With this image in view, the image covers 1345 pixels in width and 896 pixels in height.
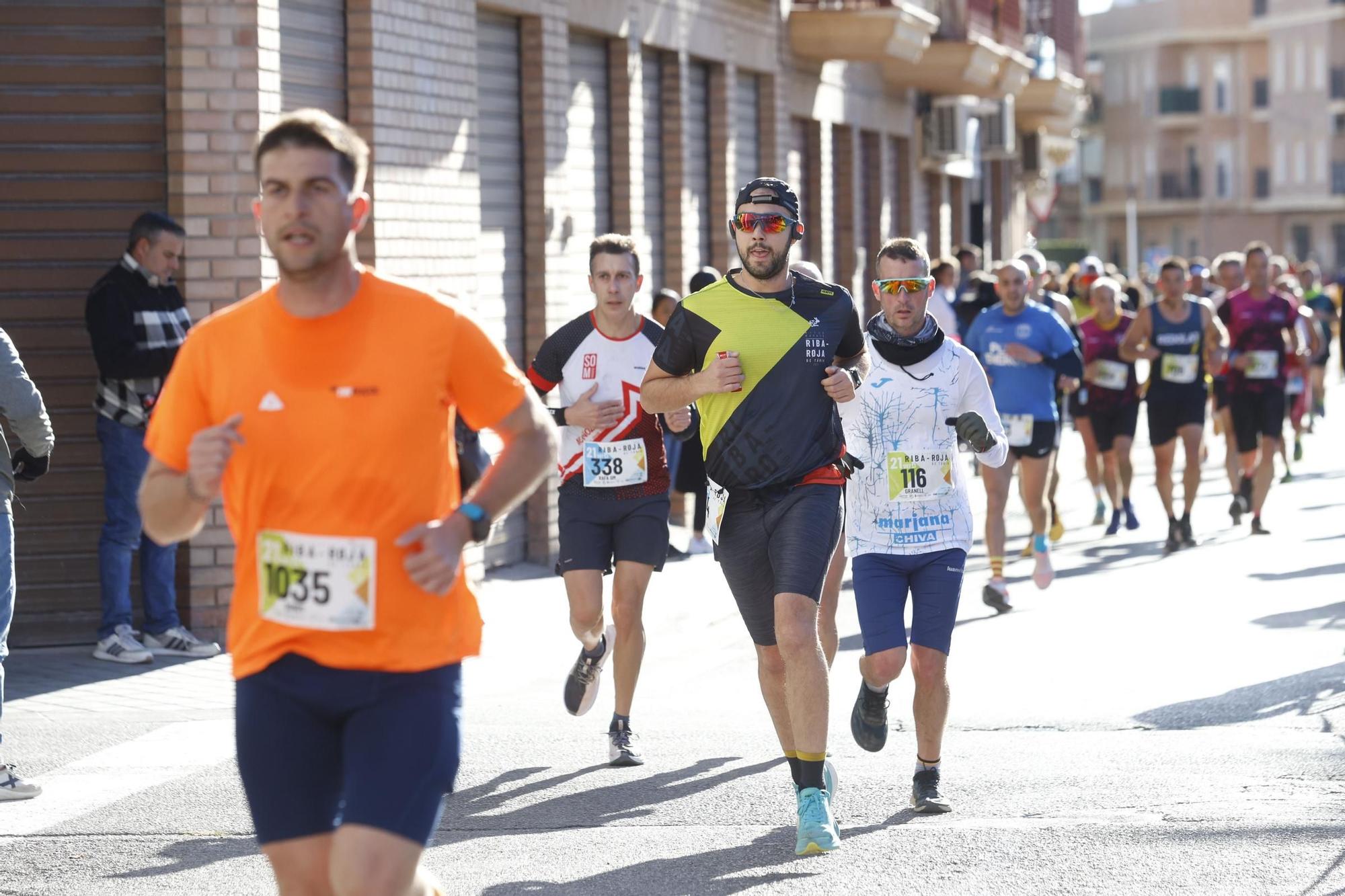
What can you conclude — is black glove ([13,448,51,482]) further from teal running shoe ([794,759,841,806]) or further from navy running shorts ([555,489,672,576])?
teal running shoe ([794,759,841,806])

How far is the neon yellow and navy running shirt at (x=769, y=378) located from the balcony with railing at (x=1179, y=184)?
88803mm

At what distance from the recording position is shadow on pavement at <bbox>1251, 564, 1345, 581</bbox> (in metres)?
14.0

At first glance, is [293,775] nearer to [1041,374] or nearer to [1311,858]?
[1311,858]

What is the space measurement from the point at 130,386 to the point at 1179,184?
87099 mm

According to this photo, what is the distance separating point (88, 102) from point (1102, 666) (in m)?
5.80

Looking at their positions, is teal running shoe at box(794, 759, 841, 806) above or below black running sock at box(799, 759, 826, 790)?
below

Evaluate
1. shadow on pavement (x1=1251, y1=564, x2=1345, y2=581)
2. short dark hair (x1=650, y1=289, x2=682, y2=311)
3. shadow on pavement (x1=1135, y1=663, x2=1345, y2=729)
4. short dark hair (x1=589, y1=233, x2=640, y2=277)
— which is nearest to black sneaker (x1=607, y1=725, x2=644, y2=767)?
short dark hair (x1=589, y1=233, x2=640, y2=277)

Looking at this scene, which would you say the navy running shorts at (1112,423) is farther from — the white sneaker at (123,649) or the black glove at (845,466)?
the black glove at (845,466)

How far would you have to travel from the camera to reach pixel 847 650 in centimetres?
1131

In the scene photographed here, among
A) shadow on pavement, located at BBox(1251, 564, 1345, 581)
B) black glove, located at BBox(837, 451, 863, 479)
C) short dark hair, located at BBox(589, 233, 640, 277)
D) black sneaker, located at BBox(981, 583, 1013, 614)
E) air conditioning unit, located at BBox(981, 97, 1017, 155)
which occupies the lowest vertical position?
black sneaker, located at BBox(981, 583, 1013, 614)

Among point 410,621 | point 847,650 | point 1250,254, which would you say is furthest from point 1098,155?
point 410,621

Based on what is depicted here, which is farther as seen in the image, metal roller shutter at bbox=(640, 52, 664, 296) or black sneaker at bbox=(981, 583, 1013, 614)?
metal roller shutter at bbox=(640, 52, 664, 296)

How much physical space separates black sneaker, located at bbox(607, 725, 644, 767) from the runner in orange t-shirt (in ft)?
13.0

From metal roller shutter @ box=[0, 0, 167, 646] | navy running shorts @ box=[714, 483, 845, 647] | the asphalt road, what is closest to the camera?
A: the asphalt road
